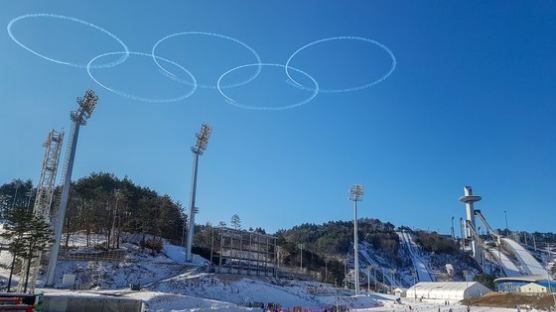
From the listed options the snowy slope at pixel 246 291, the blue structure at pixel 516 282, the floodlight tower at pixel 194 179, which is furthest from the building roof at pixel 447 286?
the floodlight tower at pixel 194 179

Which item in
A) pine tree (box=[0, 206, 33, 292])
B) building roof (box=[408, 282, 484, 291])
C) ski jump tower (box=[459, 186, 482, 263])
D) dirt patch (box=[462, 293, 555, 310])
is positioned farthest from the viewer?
ski jump tower (box=[459, 186, 482, 263])

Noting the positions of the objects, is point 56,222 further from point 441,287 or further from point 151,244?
point 441,287

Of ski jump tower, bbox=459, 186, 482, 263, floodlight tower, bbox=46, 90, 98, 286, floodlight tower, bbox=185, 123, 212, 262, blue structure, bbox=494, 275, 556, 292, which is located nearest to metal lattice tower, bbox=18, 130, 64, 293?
floodlight tower, bbox=46, 90, 98, 286

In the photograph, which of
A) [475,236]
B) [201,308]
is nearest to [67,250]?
[201,308]

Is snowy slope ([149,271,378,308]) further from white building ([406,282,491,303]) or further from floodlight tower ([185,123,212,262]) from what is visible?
white building ([406,282,491,303])

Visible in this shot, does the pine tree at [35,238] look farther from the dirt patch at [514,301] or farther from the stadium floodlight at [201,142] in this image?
the dirt patch at [514,301]
